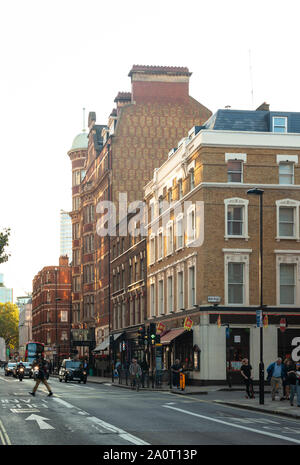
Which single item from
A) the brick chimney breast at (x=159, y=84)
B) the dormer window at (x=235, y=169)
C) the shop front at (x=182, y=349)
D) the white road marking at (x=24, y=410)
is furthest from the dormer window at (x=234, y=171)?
the brick chimney breast at (x=159, y=84)

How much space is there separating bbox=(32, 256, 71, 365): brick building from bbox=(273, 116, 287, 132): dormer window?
8204 cm

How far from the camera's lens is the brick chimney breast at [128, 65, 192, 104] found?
7969cm

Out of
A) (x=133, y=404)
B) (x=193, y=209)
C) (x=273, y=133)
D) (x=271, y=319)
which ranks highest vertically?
(x=273, y=133)

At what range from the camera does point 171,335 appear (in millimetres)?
53000

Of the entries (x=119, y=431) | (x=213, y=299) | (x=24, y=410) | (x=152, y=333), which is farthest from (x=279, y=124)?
(x=119, y=431)

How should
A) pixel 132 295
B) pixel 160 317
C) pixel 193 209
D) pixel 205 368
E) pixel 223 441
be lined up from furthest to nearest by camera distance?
pixel 132 295 → pixel 160 317 → pixel 193 209 → pixel 205 368 → pixel 223 441

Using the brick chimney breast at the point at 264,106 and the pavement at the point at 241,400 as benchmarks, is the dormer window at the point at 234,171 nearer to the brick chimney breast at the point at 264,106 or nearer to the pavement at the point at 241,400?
the brick chimney breast at the point at 264,106

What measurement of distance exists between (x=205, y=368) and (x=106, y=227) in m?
40.8

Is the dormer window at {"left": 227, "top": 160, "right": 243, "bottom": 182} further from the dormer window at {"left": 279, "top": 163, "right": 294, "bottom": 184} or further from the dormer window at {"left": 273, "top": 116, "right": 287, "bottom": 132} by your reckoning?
the dormer window at {"left": 273, "top": 116, "right": 287, "bottom": 132}

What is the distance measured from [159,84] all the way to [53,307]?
219 feet

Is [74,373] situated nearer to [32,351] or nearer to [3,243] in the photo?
[3,243]

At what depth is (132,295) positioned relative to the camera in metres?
71.6
